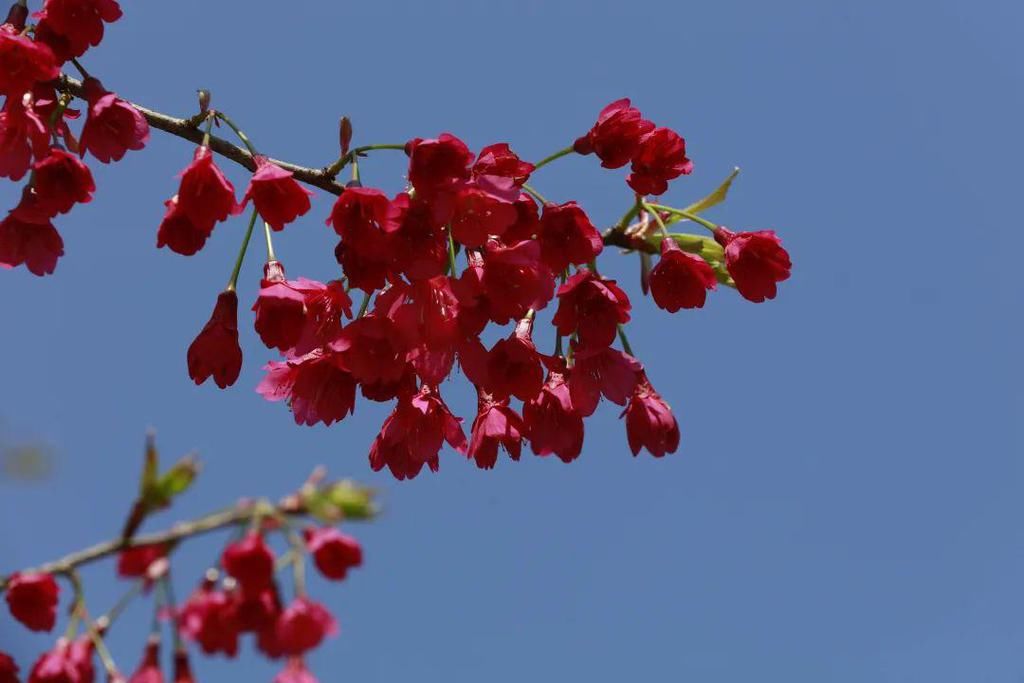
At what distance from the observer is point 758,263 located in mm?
2777

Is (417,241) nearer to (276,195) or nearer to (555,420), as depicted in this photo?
(276,195)

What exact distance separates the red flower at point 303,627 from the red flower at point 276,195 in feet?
2.94

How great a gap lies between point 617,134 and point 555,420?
2.20 ft

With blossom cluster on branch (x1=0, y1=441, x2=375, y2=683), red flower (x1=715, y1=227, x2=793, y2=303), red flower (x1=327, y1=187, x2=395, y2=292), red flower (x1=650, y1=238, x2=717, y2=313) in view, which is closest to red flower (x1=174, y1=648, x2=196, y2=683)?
blossom cluster on branch (x1=0, y1=441, x2=375, y2=683)

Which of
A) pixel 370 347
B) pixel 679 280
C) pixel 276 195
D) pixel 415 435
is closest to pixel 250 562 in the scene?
pixel 370 347

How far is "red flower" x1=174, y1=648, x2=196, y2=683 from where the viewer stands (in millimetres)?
1769

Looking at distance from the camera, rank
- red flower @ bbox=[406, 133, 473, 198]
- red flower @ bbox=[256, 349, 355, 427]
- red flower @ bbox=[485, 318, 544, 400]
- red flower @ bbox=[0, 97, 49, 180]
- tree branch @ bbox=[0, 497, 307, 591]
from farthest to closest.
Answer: red flower @ bbox=[485, 318, 544, 400] < red flower @ bbox=[256, 349, 355, 427] < red flower @ bbox=[0, 97, 49, 180] < red flower @ bbox=[406, 133, 473, 198] < tree branch @ bbox=[0, 497, 307, 591]

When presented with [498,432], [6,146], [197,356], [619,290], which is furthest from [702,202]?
[6,146]

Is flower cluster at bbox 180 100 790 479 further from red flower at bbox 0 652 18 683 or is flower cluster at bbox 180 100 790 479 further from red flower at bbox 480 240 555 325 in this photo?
red flower at bbox 0 652 18 683

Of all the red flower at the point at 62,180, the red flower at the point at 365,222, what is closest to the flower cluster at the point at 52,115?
the red flower at the point at 62,180

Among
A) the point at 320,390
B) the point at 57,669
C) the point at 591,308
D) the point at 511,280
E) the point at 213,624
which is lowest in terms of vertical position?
the point at 57,669

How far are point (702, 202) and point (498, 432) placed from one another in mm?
789

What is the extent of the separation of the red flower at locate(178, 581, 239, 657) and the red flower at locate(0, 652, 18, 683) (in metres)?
0.33

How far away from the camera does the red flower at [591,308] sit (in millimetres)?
2607
